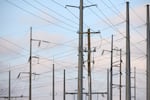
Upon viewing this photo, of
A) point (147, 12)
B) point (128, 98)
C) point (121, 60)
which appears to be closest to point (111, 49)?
point (121, 60)

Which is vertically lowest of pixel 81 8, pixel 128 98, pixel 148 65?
pixel 128 98

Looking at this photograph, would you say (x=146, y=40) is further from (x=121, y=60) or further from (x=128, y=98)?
(x=121, y=60)

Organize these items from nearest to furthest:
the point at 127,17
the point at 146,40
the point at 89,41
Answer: the point at 89,41
the point at 127,17
the point at 146,40

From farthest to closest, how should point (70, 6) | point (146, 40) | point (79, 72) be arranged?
point (146, 40)
point (70, 6)
point (79, 72)

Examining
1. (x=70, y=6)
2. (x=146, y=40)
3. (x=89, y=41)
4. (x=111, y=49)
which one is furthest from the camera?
(x=111, y=49)

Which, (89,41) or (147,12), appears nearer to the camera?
(89,41)

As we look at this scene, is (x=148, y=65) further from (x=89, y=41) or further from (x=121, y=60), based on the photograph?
(x=121, y=60)

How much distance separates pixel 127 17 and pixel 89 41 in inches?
181

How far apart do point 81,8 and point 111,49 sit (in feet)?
87.5

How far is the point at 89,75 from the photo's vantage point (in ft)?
120

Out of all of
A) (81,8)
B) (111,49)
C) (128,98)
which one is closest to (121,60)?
(111,49)

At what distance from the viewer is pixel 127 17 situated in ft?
135

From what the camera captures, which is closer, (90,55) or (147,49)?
(90,55)

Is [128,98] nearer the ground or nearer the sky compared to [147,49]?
nearer the ground
